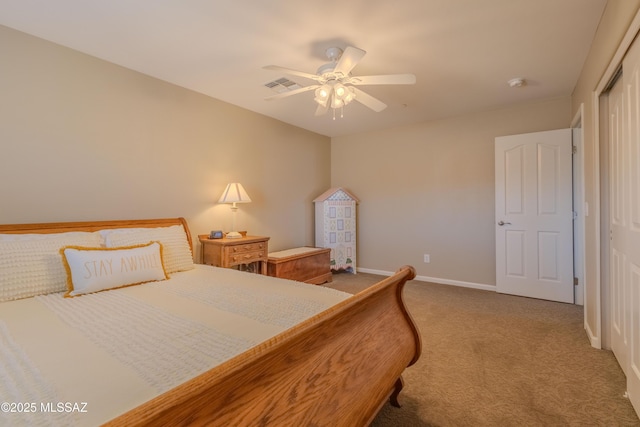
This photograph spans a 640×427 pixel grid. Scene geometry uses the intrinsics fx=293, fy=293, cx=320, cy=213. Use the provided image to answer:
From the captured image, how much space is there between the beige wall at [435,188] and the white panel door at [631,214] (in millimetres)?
2125

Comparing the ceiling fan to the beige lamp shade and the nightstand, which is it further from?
the nightstand

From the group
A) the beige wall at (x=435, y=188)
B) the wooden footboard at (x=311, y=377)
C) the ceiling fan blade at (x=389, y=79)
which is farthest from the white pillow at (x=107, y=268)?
the beige wall at (x=435, y=188)

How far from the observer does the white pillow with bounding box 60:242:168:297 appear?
1.76m

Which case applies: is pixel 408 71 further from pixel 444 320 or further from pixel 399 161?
pixel 444 320

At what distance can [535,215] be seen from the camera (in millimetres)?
3469

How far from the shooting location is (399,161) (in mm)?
4582

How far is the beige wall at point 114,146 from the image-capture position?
2131 millimetres

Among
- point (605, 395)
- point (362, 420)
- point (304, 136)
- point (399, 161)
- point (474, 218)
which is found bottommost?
point (605, 395)

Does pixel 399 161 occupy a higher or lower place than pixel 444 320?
higher

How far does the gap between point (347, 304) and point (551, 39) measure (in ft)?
8.74

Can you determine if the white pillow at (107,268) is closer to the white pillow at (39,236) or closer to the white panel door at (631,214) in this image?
the white pillow at (39,236)

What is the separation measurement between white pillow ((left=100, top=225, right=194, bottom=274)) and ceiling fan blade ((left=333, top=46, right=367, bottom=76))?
1848mm

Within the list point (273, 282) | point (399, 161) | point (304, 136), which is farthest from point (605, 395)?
point (304, 136)

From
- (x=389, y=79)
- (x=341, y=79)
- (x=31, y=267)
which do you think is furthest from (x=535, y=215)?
(x=31, y=267)
